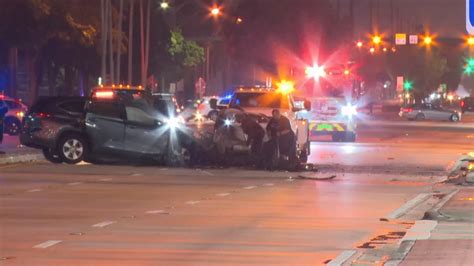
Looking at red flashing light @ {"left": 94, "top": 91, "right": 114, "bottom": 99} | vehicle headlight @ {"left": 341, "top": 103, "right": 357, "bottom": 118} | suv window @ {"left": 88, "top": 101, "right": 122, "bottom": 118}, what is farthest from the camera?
vehicle headlight @ {"left": 341, "top": 103, "right": 357, "bottom": 118}

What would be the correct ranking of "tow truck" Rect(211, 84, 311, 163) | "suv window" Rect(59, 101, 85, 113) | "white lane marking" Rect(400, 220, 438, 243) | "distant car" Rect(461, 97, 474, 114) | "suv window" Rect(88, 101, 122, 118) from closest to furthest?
1. "white lane marking" Rect(400, 220, 438, 243)
2. "suv window" Rect(88, 101, 122, 118)
3. "suv window" Rect(59, 101, 85, 113)
4. "tow truck" Rect(211, 84, 311, 163)
5. "distant car" Rect(461, 97, 474, 114)

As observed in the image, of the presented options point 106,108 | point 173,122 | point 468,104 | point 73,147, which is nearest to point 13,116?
point 73,147

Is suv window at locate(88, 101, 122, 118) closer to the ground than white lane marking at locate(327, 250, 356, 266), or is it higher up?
higher up

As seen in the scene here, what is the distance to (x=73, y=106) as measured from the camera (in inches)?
992

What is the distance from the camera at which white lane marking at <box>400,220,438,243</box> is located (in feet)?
40.4

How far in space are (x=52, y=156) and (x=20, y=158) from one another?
3.06 ft

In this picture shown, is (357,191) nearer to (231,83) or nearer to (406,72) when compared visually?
(231,83)

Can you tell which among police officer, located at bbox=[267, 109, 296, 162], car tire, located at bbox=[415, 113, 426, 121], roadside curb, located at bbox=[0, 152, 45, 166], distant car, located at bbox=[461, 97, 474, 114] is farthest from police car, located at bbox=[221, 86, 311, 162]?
distant car, located at bbox=[461, 97, 474, 114]

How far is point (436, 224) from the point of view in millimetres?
13766

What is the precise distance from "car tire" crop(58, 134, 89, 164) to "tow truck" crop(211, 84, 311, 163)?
4716 millimetres

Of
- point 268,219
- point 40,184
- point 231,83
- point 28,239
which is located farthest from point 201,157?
point 231,83

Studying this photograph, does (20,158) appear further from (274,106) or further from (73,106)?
(274,106)

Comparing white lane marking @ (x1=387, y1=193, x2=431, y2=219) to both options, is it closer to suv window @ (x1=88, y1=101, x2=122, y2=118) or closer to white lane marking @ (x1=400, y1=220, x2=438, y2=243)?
white lane marking @ (x1=400, y1=220, x2=438, y2=243)

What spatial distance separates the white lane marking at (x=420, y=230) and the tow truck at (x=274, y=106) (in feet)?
40.6
